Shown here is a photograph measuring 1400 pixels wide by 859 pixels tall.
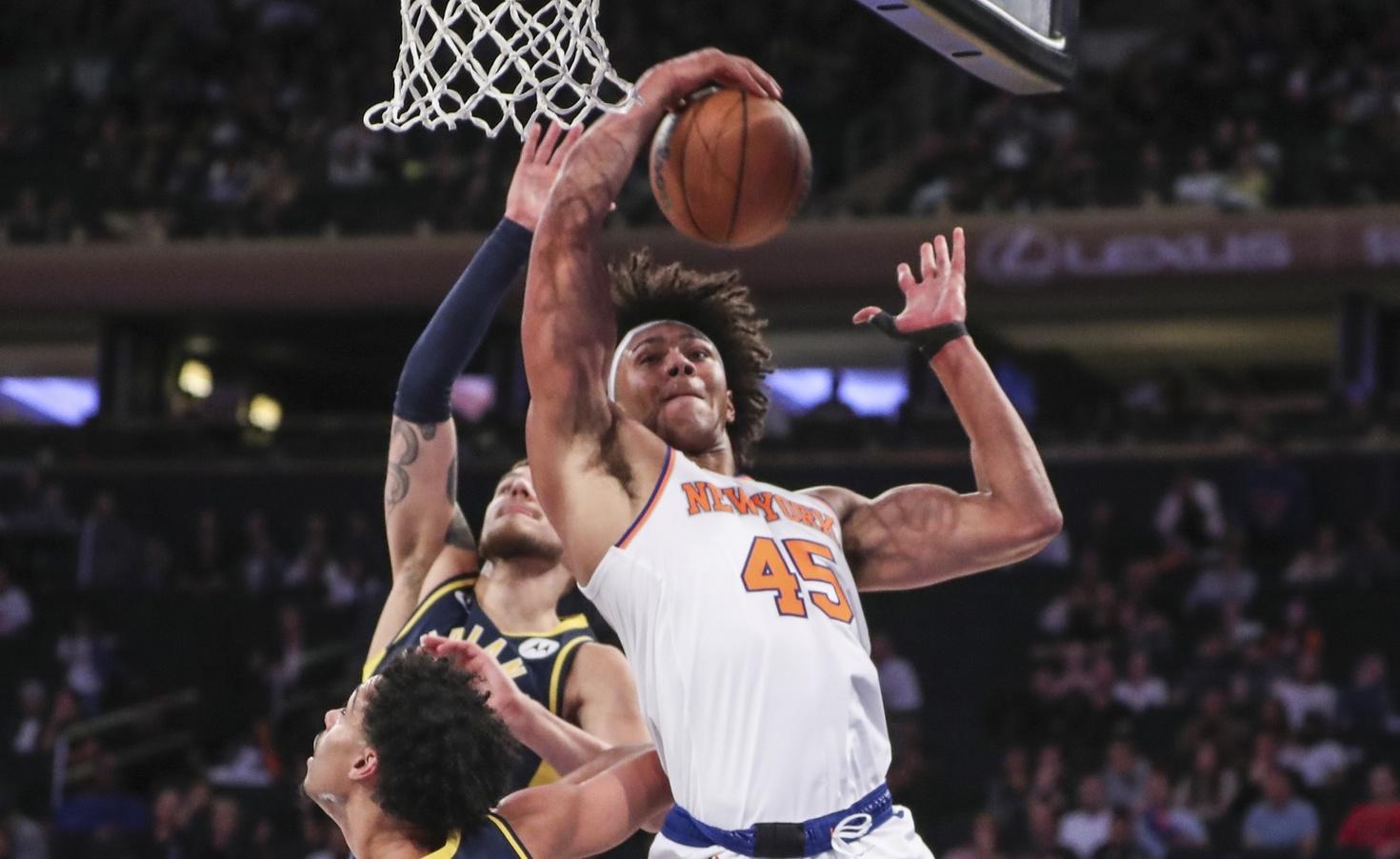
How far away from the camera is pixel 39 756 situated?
13031 mm

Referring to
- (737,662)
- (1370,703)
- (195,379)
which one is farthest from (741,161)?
(195,379)

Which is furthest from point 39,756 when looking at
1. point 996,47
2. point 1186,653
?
point 996,47

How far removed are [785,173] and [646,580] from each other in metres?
0.90

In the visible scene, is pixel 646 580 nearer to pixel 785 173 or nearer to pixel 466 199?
A: pixel 785 173

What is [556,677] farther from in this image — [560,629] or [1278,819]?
[1278,819]

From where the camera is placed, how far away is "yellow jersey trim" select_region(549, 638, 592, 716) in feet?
16.2

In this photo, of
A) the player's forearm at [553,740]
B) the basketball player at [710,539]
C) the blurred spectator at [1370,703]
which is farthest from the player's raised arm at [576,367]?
the blurred spectator at [1370,703]

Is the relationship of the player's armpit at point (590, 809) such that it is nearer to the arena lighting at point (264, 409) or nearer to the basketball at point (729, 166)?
the basketball at point (729, 166)

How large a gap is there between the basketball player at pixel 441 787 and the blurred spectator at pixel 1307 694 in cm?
817

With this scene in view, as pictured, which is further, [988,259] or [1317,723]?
[988,259]

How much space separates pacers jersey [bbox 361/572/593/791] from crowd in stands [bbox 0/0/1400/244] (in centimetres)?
1112

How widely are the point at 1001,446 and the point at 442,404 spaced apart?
145 centimetres

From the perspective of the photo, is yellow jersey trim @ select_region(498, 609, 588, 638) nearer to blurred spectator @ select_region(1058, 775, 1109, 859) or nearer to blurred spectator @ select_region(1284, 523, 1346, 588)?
blurred spectator @ select_region(1058, 775, 1109, 859)

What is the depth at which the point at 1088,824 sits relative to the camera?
401 inches
